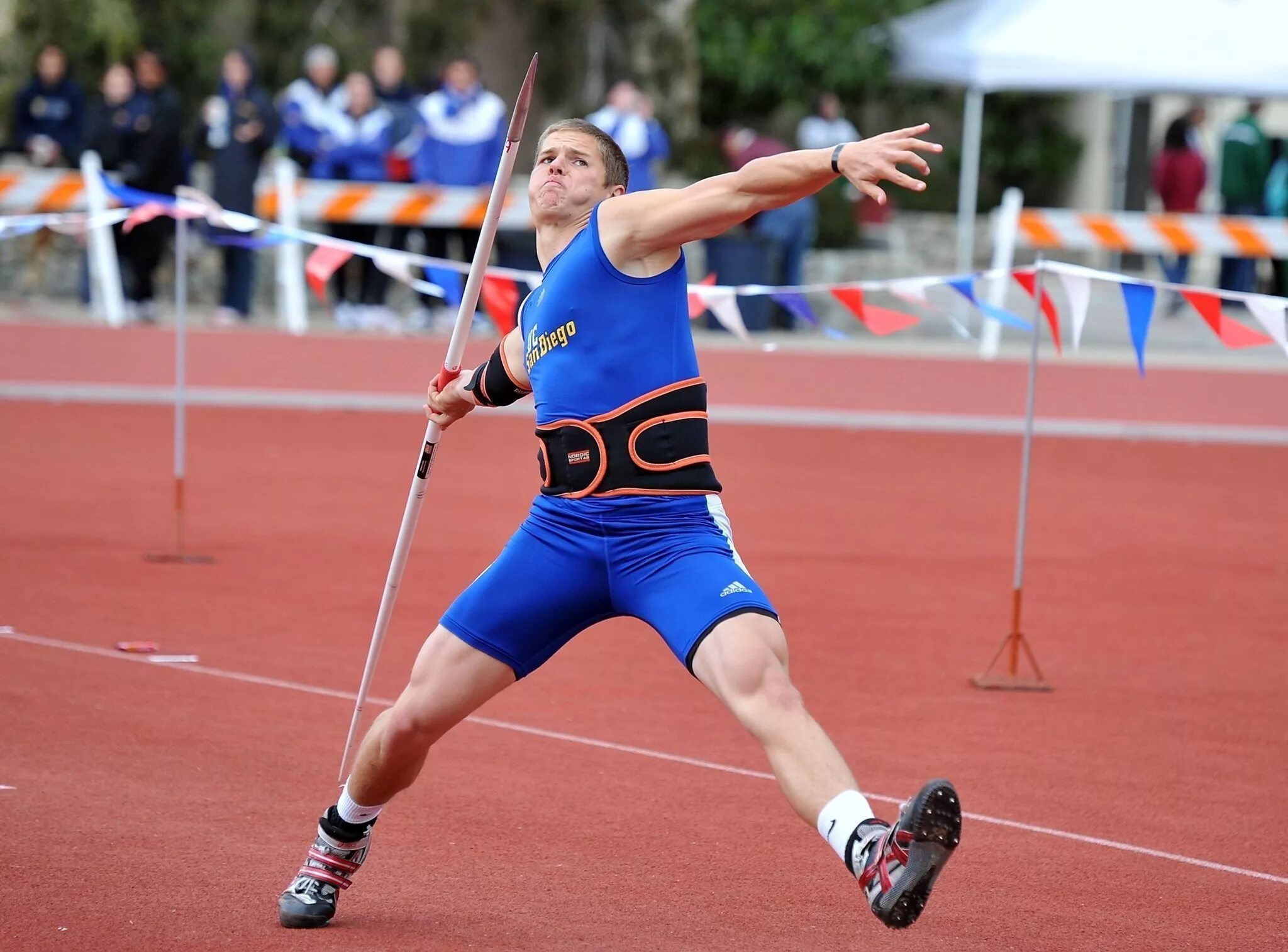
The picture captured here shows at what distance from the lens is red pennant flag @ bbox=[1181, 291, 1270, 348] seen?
7703 millimetres

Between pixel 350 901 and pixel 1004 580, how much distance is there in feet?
19.2

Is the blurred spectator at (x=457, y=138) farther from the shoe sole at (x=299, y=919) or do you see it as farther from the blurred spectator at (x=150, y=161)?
the shoe sole at (x=299, y=919)

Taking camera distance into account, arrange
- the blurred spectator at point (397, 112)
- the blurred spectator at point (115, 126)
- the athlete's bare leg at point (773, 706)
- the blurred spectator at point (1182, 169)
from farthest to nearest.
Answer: the blurred spectator at point (1182, 169)
the blurred spectator at point (397, 112)
the blurred spectator at point (115, 126)
the athlete's bare leg at point (773, 706)

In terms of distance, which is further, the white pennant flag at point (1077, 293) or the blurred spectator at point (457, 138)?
the blurred spectator at point (457, 138)

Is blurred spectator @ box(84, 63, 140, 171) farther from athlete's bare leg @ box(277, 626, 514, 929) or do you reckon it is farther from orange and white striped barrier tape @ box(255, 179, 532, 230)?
athlete's bare leg @ box(277, 626, 514, 929)

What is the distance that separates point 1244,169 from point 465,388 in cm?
1928

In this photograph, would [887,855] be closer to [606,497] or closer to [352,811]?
[606,497]

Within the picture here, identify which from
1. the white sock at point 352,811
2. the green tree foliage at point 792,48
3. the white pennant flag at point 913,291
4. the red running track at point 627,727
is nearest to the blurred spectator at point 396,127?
the red running track at point 627,727

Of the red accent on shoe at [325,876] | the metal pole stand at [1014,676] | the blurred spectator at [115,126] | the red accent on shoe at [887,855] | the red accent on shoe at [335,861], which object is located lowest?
the metal pole stand at [1014,676]

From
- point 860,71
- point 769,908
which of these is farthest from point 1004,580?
point 860,71

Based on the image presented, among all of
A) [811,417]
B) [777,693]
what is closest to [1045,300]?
[777,693]

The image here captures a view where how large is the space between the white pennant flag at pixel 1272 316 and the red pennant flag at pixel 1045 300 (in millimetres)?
780

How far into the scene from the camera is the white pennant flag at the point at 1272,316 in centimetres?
752

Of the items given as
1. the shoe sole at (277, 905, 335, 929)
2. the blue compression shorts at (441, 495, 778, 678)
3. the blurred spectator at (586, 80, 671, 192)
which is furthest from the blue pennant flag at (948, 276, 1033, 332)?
the blurred spectator at (586, 80, 671, 192)
